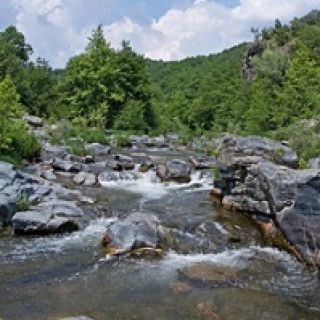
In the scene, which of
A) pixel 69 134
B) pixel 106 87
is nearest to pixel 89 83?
pixel 106 87

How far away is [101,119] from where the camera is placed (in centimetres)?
5253

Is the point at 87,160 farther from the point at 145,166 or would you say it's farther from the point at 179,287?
the point at 179,287

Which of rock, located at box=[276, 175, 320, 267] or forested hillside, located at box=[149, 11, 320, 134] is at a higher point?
forested hillside, located at box=[149, 11, 320, 134]

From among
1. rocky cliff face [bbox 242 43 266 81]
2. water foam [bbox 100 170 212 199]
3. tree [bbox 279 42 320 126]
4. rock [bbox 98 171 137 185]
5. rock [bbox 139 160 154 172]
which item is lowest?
water foam [bbox 100 170 212 199]

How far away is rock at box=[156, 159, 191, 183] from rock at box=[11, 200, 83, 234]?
8.37m

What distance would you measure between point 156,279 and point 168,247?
87.3 inches

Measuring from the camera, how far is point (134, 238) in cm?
1210

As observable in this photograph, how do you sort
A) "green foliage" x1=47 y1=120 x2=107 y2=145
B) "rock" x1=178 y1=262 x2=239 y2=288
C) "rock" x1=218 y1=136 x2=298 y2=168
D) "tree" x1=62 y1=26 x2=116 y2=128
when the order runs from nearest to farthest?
"rock" x1=178 y1=262 x2=239 y2=288 → "rock" x1=218 y1=136 x2=298 y2=168 → "green foliage" x1=47 y1=120 x2=107 y2=145 → "tree" x1=62 y1=26 x2=116 y2=128

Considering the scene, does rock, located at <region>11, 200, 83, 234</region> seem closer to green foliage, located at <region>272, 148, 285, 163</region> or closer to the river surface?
the river surface

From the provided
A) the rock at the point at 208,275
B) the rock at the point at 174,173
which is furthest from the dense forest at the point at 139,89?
the rock at the point at 208,275

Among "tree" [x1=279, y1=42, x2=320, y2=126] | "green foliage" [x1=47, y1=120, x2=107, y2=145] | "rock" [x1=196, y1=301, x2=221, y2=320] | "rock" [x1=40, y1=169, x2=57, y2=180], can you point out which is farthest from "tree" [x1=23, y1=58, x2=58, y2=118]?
"rock" [x1=196, y1=301, x2=221, y2=320]

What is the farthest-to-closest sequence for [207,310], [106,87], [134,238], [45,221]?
[106,87], [45,221], [134,238], [207,310]

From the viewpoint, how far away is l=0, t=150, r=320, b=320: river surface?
28.9 ft

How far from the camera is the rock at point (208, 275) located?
10.2 metres
